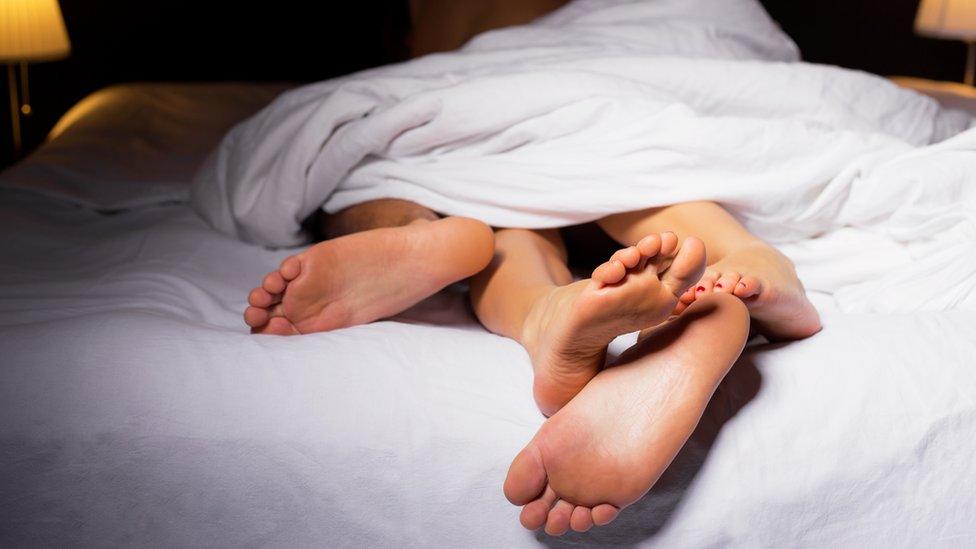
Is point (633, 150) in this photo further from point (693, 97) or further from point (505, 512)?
point (505, 512)

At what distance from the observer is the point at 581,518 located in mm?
702

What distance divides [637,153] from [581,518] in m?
0.47

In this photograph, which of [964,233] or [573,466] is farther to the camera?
[964,233]

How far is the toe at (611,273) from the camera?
688 millimetres

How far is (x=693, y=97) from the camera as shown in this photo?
46.7 inches

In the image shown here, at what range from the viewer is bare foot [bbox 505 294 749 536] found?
690 mm

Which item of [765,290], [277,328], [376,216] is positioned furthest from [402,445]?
[376,216]

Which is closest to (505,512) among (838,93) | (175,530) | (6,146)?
(175,530)

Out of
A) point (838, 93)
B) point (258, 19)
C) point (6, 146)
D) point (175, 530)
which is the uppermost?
point (838, 93)

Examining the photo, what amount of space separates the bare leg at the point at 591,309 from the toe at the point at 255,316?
0.76 feet

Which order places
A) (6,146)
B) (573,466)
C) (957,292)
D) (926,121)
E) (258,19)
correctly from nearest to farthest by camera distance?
(573,466)
(957,292)
(926,121)
(6,146)
(258,19)

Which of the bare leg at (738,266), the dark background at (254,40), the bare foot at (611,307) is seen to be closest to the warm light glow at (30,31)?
the dark background at (254,40)

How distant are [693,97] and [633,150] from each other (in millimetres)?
195

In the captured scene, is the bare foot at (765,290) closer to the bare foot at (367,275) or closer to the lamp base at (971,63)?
the bare foot at (367,275)
